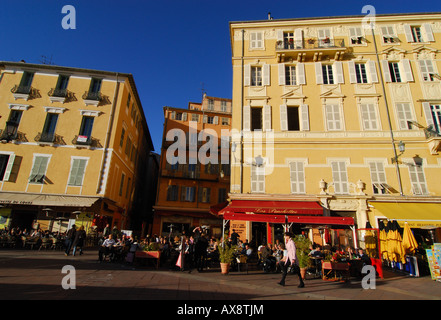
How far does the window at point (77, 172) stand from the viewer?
17.4 metres

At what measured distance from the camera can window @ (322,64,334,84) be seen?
670 inches

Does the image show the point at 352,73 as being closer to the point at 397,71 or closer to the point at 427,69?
the point at 397,71

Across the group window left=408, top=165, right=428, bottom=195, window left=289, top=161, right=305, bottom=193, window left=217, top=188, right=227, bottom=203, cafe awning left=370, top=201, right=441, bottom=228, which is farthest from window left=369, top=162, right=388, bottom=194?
window left=217, top=188, right=227, bottom=203

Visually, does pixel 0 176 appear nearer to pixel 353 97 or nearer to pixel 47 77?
pixel 47 77

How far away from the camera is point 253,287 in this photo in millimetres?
6980

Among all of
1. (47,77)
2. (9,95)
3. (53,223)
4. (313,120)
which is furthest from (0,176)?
(313,120)

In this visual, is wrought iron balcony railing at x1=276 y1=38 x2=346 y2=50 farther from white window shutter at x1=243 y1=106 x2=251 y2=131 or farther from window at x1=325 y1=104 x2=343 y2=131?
white window shutter at x1=243 y1=106 x2=251 y2=131

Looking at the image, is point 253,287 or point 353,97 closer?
point 253,287

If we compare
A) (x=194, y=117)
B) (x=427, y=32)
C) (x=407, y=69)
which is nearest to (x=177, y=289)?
(x=407, y=69)

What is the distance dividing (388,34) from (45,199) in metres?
26.9

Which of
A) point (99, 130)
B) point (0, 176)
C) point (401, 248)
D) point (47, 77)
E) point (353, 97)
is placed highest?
point (47, 77)

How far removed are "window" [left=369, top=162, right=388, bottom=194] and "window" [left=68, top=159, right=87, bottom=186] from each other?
767 inches

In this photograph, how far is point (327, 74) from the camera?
56.3 feet
